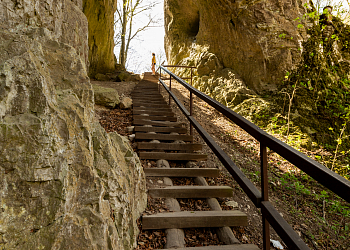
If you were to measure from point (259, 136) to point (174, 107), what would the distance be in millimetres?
4661

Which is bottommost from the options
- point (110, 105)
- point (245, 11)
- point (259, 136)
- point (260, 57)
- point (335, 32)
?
point (259, 136)

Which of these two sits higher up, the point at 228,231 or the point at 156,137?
the point at 156,137

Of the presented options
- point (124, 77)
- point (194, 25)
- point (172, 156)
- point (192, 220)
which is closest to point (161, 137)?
point (172, 156)

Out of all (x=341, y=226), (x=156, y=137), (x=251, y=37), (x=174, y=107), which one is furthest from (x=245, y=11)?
(x=341, y=226)

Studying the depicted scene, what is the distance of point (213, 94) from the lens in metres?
7.75

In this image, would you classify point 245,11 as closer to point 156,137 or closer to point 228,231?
point 156,137

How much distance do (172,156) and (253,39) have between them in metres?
5.52

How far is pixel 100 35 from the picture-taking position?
9.98m

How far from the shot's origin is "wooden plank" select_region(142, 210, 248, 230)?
6.23ft

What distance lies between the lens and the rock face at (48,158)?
41.9 inches

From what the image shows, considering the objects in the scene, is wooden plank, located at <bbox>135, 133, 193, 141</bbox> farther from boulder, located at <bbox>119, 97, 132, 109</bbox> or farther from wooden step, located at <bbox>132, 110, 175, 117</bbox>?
boulder, located at <bbox>119, 97, 132, 109</bbox>

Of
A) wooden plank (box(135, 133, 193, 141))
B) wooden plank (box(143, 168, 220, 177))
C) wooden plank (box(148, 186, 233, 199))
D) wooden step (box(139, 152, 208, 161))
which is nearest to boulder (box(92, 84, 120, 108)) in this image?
wooden plank (box(135, 133, 193, 141))

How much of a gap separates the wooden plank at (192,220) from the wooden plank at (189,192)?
1.03 ft

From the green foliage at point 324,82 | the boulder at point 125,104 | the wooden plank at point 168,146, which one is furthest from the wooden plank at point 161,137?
the green foliage at point 324,82
